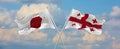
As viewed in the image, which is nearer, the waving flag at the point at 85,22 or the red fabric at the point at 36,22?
A: the red fabric at the point at 36,22

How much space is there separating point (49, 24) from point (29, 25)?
4.67 m

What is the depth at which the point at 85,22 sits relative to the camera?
107250mm

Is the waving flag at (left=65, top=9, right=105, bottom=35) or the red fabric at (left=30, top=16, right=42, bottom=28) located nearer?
the red fabric at (left=30, top=16, right=42, bottom=28)

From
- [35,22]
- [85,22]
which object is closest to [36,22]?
[35,22]

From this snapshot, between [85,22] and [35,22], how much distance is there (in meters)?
12.1

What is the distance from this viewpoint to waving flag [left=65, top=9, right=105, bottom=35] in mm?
105688

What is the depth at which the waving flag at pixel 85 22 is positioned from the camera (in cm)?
10569

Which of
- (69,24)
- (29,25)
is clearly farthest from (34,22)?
(69,24)

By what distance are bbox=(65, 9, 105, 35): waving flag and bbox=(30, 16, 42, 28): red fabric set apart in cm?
665

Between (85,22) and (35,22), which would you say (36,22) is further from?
(85,22)

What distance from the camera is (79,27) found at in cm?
10669

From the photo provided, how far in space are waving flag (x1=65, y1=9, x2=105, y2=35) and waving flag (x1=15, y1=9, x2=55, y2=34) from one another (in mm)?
4986

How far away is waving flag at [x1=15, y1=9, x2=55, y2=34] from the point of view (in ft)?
339

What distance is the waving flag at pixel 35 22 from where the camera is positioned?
339ft
